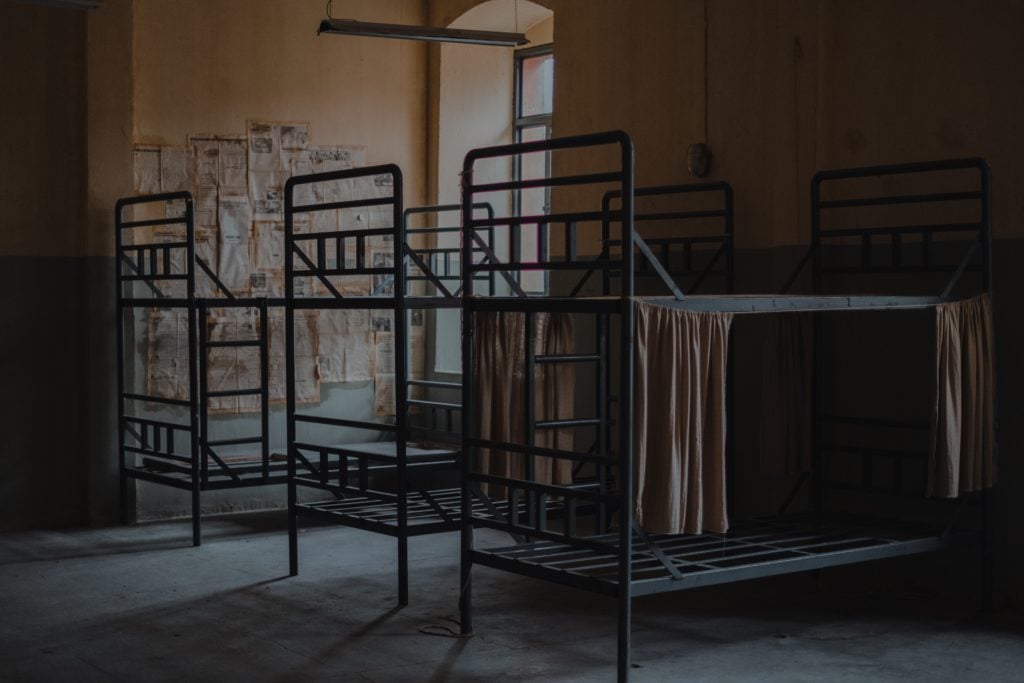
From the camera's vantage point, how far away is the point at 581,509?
6.22m

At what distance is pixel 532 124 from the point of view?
8703mm

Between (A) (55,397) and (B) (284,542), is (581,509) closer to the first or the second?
(B) (284,542)

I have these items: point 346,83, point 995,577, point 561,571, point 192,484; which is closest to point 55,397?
point 192,484

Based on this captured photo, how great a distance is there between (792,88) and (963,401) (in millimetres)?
1834

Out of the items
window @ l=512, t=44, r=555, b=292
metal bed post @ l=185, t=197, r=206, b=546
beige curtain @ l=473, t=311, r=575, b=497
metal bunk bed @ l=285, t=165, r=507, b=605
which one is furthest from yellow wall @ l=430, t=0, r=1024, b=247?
metal bed post @ l=185, t=197, r=206, b=546

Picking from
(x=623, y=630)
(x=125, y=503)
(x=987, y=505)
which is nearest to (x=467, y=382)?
(x=623, y=630)

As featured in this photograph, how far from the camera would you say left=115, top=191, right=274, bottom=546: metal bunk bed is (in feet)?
22.4

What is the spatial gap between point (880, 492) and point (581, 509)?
1.48 metres

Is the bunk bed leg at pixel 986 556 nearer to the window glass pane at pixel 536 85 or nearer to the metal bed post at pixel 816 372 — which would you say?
the metal bed post at pixel 816 372

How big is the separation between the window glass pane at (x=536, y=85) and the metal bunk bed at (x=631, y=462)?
3.17 metres

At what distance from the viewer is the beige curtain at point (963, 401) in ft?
16.6

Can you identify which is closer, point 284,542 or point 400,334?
point 400,334

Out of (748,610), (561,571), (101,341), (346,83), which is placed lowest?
(748,610)

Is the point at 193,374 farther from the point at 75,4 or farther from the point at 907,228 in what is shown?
the point at 907,228
